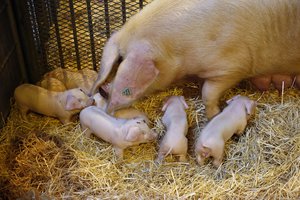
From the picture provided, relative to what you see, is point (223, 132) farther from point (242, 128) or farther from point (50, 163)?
point (50, 163)

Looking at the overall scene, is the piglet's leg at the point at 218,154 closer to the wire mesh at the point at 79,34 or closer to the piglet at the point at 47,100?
the piglet at the point at 47,100

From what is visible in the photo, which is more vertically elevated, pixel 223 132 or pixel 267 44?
pixel 267 44

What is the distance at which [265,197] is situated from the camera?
2.51 meters

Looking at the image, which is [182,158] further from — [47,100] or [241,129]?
[47,100]

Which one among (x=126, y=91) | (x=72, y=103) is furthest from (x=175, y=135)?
(x=72, y=103)

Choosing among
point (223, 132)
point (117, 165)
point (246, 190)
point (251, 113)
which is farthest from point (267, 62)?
point (117, 165)

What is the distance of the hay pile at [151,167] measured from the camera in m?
2.56

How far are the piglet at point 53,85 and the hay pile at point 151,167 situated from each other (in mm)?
293

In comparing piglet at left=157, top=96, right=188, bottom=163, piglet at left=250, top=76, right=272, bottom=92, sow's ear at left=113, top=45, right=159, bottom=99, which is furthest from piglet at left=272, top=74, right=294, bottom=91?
sow's ear at left=113, top=45, right=159, bottom=99

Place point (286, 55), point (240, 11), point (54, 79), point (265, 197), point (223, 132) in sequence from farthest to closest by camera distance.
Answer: point (54, 79), point (286, 55), point (240, 11), point (223, 132), point (265, 197)

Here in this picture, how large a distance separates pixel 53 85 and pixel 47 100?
0.19m

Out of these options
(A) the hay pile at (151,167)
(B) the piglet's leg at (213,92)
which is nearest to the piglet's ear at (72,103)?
(A) the hay pile at (151,167)

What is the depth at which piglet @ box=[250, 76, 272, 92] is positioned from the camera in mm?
3184

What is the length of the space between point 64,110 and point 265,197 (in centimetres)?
127
